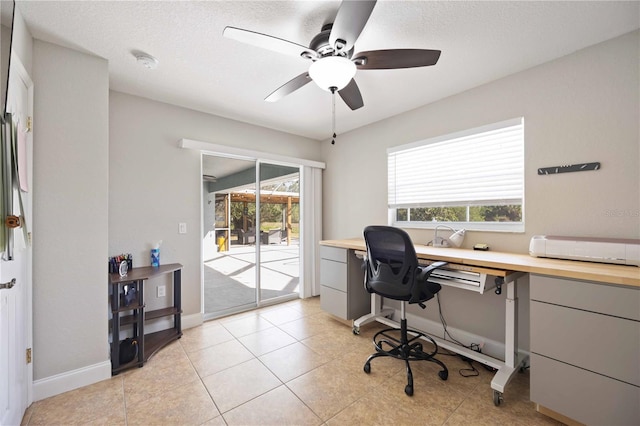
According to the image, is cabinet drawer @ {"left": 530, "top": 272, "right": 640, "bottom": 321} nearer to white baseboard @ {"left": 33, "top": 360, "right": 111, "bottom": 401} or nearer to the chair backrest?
the chair backrest

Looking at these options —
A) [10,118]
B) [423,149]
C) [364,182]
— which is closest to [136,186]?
[10,118]

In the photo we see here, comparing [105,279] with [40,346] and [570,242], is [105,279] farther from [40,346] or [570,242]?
[570,242]

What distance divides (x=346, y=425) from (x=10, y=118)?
7.99 feet

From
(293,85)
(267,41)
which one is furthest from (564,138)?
(267,41)

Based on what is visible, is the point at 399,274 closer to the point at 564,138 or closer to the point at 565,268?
the point at 565,268

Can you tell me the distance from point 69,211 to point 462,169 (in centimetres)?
337

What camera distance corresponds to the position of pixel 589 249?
1750 millimetres

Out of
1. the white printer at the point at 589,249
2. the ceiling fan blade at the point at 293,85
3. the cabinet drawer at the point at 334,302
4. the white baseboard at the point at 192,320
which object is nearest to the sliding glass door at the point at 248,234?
the white baseboard at the point at 192,320

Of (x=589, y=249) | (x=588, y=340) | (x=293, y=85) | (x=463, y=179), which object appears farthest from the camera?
(x=463, y=179)

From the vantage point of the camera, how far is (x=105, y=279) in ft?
6.87

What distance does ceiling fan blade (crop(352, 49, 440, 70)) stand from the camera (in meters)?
1.60

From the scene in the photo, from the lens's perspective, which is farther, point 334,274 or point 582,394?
point 334,274

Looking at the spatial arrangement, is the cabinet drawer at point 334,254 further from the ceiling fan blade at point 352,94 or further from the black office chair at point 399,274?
the ceiling fan blade at point 352,94

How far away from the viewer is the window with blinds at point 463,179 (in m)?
2.38
